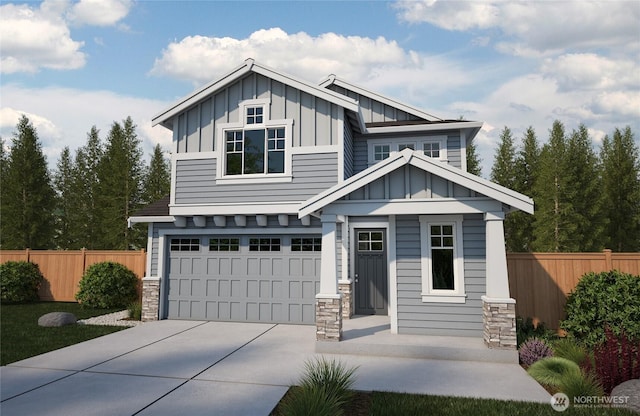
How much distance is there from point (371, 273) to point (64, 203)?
79.5ft

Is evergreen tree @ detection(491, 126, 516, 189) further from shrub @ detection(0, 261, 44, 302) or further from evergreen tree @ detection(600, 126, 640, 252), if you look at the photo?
shrub @ detection(0, 261, 44, 302)

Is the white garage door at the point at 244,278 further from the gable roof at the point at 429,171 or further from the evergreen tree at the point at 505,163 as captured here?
the evergreen tree at the point at 505,163

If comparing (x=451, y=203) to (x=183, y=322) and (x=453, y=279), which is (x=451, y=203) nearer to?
(x=453, y=279)

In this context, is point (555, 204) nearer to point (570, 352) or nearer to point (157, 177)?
point (570, 352)

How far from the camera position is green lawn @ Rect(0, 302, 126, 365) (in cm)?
791

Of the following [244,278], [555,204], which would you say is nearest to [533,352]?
[244,278]

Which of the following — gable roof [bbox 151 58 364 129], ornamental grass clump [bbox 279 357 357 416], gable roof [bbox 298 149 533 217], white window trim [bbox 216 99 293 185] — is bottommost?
ornamental grass clump [bbox 279 357 357 416]

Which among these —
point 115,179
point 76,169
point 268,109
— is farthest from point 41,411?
point 76,169

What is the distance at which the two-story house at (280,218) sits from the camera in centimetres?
888

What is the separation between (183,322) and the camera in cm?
1103

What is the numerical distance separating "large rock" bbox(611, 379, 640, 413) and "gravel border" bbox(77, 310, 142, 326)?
11.0 m

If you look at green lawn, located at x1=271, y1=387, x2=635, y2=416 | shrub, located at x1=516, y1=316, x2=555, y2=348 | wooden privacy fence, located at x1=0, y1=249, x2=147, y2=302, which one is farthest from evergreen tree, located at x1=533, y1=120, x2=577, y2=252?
wooden privacy fence, located at x1=0, y1=249, x2=147, y2=302

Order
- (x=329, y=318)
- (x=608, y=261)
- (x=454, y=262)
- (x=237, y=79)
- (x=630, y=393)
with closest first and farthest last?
(x=630, y=393) → (x=329, y=318) → (x=454, y=262) → (x=608, y=261) → (x=237, y=79)

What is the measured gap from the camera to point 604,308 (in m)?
8.02
